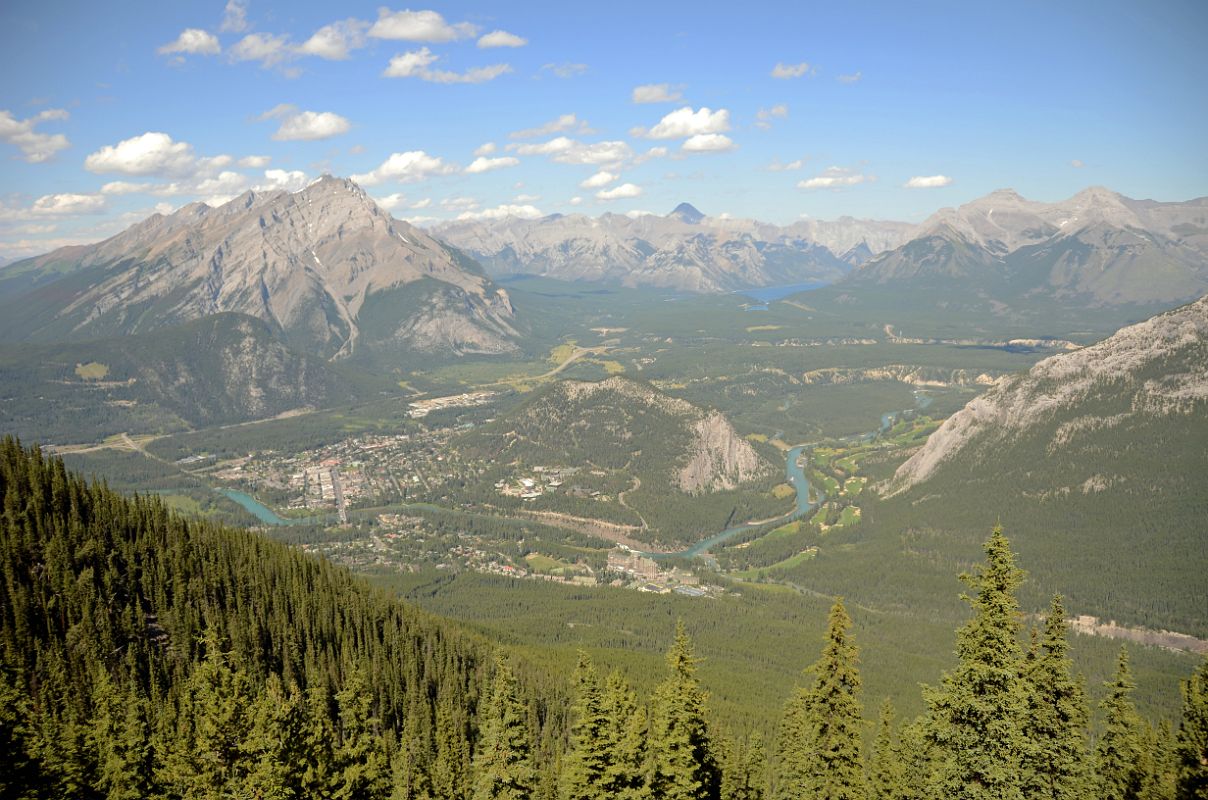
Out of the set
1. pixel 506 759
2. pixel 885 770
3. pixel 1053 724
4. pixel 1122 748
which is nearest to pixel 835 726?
pixel 1053 724

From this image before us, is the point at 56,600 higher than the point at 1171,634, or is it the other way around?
the point at 56,600

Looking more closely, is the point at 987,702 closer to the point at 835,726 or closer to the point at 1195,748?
the point at 835,726

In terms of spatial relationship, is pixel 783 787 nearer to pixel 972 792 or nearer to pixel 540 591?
pixel 972 792

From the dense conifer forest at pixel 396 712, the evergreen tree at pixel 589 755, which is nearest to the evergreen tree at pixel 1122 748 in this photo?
the dense conifer forest at pixel 396 712

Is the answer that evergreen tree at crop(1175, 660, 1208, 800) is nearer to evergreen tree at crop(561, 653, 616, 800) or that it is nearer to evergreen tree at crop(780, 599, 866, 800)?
evergreen tree at crop(780, 599, 866, 800)

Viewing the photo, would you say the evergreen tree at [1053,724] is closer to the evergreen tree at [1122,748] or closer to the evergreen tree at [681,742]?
the evergreen tree at [1122,748]

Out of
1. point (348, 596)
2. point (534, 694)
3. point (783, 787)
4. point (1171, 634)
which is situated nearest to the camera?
point (783, 787)

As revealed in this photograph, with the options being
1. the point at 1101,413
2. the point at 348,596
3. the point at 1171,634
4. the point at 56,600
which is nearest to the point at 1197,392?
the point at 1101,413
